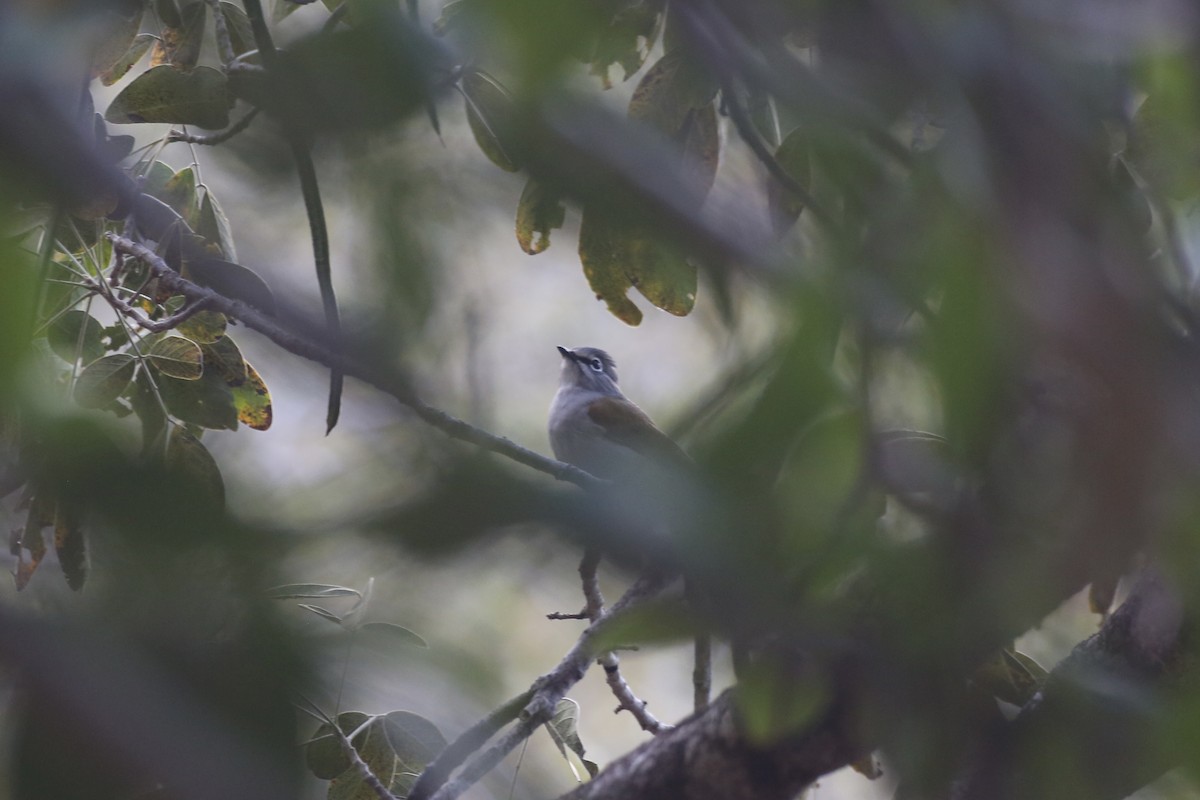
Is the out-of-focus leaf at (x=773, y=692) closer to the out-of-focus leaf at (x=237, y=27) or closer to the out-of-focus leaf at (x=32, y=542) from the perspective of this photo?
the out-of-focus leaf at (x=32, y=542)

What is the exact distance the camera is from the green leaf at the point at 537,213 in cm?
42

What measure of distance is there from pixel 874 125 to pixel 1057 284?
160 mm

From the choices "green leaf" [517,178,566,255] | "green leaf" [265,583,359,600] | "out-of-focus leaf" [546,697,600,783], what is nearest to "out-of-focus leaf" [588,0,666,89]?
"green leaf" [517,178,566,255]

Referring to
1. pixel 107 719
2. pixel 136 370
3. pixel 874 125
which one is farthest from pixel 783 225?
pixel 136 370

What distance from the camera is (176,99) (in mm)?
1128

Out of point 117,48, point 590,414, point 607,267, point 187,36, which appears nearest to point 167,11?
point 187,36

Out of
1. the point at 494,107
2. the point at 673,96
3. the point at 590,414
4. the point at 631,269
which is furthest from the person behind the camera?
the point at 590,414

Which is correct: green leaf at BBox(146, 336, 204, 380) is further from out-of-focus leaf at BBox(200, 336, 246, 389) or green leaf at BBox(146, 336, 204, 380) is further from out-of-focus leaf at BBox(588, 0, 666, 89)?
out-of-focus leaf at BBox(588, 0, 666, 89)

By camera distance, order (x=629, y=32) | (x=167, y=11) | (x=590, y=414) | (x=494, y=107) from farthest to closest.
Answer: (x=590, y=414)
(x=167, y=11)
(x=629, y=32)
(x=494, y=107)

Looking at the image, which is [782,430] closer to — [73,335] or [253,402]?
[253,402]

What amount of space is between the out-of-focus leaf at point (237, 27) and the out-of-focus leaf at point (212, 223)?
24 cm

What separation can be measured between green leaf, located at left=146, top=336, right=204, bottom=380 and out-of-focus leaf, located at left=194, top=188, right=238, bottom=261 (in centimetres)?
16

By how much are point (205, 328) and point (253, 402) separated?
5.7 inches

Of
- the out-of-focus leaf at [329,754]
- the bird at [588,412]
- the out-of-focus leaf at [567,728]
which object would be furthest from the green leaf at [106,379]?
the bird at [588,412]
